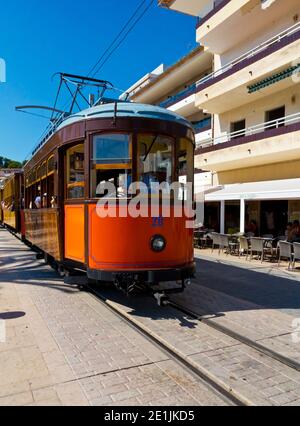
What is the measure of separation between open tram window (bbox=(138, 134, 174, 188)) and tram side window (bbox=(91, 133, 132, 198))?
0.21m

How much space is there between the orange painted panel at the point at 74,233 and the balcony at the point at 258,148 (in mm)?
10551

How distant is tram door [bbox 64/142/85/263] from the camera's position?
21.5 ft

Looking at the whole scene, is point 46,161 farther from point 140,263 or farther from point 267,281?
point 267,281

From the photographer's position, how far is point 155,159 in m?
6.36

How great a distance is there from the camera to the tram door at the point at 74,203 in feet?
21.5

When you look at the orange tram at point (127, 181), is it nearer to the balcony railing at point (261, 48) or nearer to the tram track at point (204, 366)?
the tram track at point (204, 366)

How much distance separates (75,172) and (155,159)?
1477 millimetres

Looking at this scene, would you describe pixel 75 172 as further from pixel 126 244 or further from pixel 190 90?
pixel 190 90

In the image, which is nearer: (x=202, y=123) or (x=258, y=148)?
(x=258, y=148)

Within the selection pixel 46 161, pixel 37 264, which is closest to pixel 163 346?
pixel 46 161

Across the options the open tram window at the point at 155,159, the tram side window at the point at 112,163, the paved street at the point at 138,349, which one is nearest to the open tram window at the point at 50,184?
the tram side window at the point at 112,163

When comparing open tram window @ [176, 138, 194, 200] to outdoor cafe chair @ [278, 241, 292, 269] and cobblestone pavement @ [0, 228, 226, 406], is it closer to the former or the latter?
cobblestone pavement @ [0, 228, 226, 406]

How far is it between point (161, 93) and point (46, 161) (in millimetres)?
26901

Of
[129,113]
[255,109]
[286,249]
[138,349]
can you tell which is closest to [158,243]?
[138,349]
